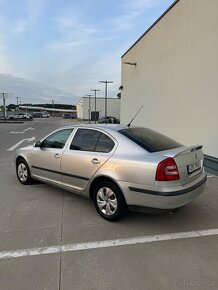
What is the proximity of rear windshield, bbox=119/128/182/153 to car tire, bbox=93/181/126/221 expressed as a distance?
0.77 metres

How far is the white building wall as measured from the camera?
798cm

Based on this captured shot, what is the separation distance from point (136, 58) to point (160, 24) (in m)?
3.83

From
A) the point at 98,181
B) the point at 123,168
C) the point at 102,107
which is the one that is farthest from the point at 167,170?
the point at 102,107

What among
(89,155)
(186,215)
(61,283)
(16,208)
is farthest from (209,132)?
(61,283)

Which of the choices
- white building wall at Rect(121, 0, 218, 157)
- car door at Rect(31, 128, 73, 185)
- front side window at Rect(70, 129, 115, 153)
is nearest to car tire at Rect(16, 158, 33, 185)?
car door at Rect(31, 128, 73, 185)

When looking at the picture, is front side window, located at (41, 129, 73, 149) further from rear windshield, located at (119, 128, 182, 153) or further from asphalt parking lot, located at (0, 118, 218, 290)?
rear windshield, located at (119, 128, 182, 153)

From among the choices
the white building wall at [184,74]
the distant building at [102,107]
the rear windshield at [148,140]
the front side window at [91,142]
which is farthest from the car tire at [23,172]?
the distant building at [102,107]

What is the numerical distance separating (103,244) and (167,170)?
1.31m

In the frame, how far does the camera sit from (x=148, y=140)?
15.0 feet

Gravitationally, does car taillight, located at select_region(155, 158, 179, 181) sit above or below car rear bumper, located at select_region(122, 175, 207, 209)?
above

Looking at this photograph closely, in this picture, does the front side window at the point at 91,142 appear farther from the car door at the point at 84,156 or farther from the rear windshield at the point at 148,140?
the rear windshield at the point at 148,140

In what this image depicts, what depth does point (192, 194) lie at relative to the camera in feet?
13.7

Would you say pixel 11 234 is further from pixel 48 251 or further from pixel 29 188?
pixel 29 188

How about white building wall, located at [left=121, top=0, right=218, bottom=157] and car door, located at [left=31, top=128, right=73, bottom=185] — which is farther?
white building wall, located at [left=121, top=0, right=218, bottom=157]
